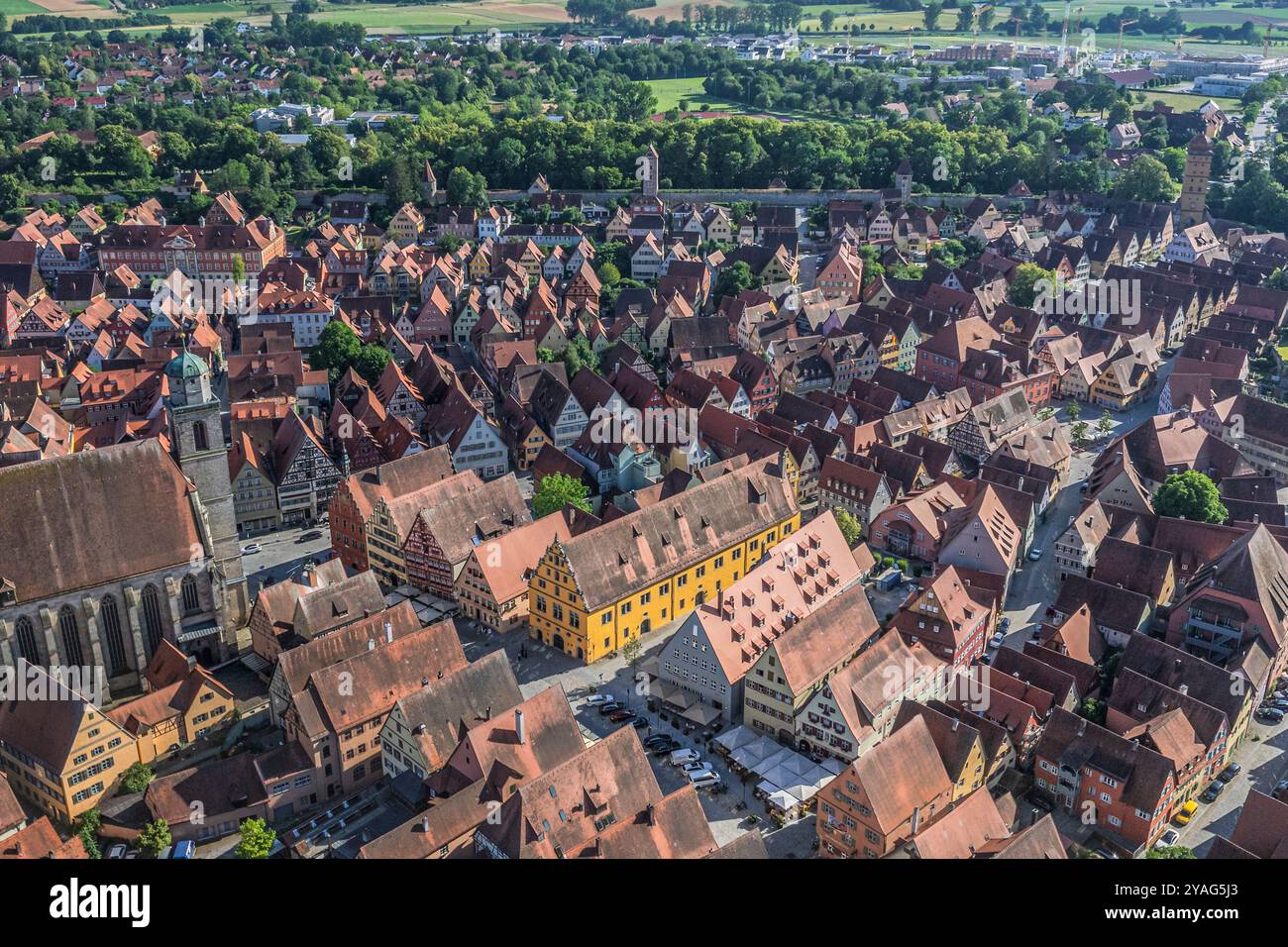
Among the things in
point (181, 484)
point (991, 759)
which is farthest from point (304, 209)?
point (991, 759)

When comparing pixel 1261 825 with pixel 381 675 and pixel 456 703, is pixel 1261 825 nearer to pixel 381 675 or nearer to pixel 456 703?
pixel 456 703

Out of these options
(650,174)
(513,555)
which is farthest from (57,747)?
(650,174)

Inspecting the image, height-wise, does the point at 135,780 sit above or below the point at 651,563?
below

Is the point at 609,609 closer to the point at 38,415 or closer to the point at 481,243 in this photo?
the point at 38,415

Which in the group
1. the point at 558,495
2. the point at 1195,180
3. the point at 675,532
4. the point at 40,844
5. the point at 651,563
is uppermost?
the point at 1195,180

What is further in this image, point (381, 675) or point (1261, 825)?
point (381, 675)

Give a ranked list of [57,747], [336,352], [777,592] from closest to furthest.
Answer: [57,747] < [777,592] < [336,352]
